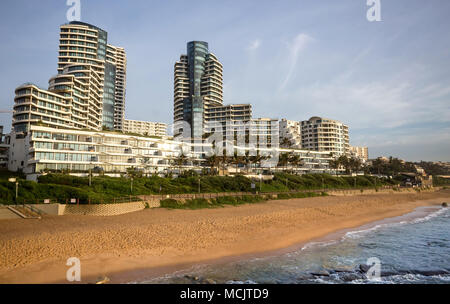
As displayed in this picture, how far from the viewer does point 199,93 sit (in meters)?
156

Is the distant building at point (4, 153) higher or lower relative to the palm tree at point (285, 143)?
lower

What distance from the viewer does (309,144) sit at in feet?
491

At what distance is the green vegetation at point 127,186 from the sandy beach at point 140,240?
267 inches

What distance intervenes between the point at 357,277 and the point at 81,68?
107 meters

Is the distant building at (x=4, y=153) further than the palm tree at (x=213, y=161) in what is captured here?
No

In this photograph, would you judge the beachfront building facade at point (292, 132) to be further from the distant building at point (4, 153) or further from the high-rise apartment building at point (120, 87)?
the distant building at point (4, 153)

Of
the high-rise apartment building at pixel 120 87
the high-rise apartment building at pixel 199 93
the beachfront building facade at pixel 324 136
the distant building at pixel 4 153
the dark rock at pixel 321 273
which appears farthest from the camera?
the high-rise apartment building at pixel 120 87

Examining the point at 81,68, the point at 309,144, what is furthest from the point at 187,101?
the point at 309,144

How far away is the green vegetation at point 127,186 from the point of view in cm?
3647

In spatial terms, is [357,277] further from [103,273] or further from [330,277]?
[103,273]

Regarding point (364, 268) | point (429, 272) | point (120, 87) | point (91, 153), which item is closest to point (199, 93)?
point (120, 87)

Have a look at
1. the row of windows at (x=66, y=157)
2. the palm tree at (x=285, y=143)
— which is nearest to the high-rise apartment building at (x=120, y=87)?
the palm tree at (x=285, y=143)

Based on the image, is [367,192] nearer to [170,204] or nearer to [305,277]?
[170,204]

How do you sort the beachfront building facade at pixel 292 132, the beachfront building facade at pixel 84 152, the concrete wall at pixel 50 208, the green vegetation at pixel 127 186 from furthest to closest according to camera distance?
the beachfront building facade at pixel 292 132 → the beachfront building facade at pixel 84 152 → the green vegetation at pixel 127 186 → the concrete wall at pixel 50 208
